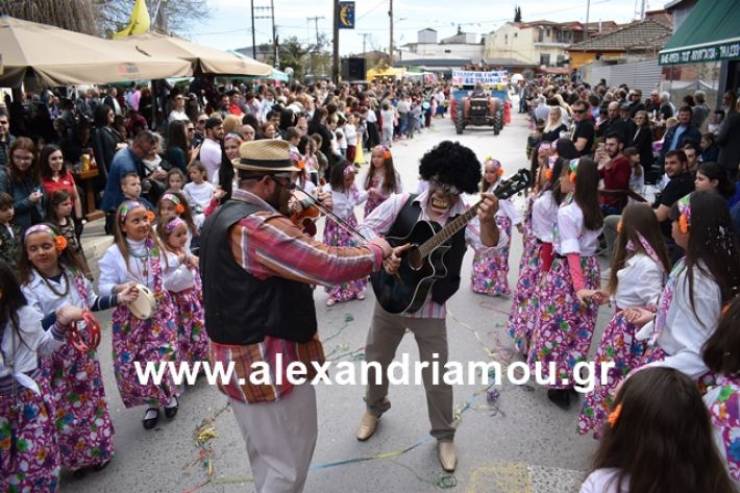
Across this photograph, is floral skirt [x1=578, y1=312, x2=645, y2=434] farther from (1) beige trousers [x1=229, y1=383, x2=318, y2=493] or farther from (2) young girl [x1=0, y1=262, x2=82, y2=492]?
(2) young girl [x1=0, y1=262, x2=82, y2=492]

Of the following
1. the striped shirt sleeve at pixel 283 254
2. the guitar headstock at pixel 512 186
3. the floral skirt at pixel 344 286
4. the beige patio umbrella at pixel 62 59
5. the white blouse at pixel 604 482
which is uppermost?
the beige patio umbrella at pixel 62 59

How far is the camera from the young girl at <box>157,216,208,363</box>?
4.19m

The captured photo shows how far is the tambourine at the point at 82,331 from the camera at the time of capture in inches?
126

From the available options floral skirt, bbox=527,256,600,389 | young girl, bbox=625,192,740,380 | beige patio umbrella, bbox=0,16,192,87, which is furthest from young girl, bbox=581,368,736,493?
beige patio umbrella, bbox=0,16,192,87

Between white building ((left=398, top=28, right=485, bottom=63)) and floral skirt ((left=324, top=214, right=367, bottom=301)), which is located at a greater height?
white building ((left=398, top=28, right=485, bottom=63))

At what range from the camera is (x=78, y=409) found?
3.37m

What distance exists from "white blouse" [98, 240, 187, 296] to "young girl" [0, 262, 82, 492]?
2.04 ft

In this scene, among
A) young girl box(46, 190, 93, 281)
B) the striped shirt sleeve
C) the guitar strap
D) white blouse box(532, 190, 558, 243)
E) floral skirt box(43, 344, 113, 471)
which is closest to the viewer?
the striped shirt sleeve

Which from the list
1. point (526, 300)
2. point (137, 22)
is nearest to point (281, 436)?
point (526, 300)

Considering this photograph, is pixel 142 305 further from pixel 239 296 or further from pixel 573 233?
pixel 573 233

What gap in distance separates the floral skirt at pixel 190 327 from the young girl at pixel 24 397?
4.06 ft

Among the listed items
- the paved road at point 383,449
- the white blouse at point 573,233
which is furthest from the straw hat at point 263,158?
the white blouse at point 573,233

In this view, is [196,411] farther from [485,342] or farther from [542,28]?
[542,28]

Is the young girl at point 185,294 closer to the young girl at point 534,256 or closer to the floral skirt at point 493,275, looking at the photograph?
the young girl at point 534,256
